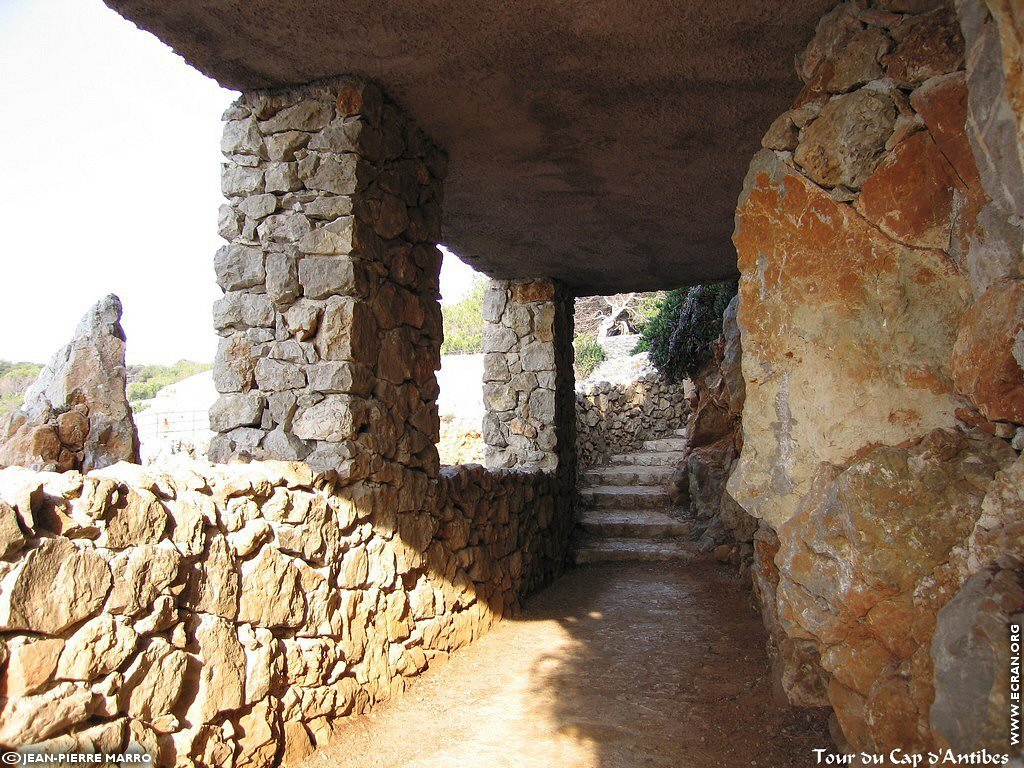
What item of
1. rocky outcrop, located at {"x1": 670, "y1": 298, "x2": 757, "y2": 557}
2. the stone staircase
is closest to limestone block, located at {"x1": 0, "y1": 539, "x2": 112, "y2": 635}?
rocky outcrop, located at {"x1": 670, "y1": 298, "x2": 757, "y2": 557}

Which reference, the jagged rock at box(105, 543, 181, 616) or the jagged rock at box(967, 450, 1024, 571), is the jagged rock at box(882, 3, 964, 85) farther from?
the jagged rock at box(105, 543, 181, 616)

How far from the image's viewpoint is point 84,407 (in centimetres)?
207

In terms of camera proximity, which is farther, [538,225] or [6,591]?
[538,225]

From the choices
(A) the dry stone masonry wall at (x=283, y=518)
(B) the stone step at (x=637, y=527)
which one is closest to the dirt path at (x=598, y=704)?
(A) the dry stone masonry wall at (x=283, y=518)

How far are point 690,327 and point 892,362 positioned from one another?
6.63 meters

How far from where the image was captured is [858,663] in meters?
1.79

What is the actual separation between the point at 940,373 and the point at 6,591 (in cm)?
233

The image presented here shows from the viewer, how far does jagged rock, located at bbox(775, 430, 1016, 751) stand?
1571 millimetres

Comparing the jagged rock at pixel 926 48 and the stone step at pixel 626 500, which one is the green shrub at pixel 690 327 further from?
the jagged rock at pixel 926 48

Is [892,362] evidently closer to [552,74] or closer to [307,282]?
[552,74]

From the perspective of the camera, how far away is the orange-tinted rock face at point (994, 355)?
4.62 feet

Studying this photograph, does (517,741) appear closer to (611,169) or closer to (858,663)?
(858,663)

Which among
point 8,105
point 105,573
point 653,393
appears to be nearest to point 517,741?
point 105,573

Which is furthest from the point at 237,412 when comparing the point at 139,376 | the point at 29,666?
the point at 139,376
